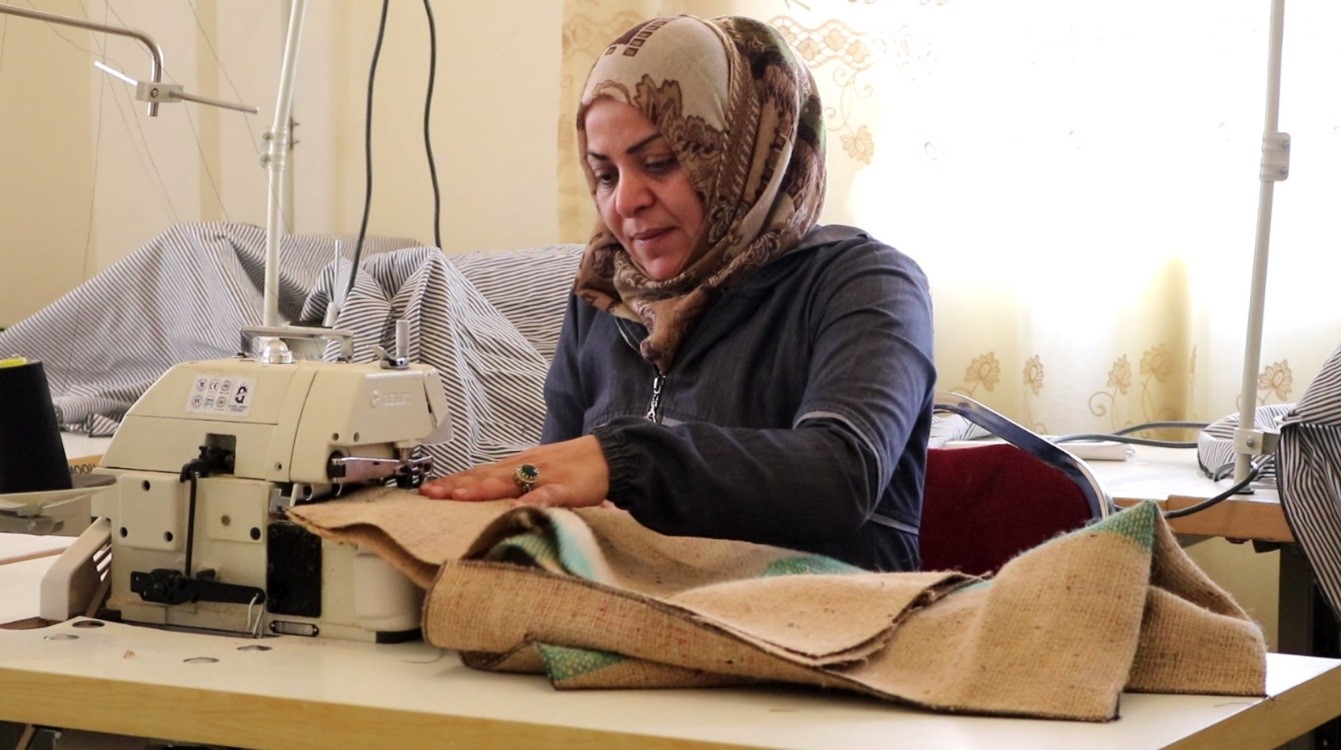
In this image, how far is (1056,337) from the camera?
99.7 inches

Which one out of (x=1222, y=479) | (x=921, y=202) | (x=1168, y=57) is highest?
(x=1168, y=57)

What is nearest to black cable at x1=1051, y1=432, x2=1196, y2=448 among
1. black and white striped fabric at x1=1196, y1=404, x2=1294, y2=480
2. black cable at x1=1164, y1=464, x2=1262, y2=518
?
black and white striped fabric at x1=1196, y1=404, x2=1294, y2=480

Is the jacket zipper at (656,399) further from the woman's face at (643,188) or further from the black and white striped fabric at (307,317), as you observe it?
the black and white striped fabric at (307,317)

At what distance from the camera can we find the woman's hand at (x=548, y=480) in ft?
3.42

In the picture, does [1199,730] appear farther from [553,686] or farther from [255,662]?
[255,662]

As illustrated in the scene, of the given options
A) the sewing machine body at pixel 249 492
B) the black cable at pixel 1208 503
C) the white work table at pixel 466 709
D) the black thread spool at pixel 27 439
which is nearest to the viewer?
the white work table at pixel 466 709

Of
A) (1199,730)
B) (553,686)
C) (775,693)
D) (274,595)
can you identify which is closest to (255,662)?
(274,595)

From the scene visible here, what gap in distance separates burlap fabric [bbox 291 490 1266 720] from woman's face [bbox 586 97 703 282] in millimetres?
677

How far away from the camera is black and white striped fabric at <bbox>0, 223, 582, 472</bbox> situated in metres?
2.34

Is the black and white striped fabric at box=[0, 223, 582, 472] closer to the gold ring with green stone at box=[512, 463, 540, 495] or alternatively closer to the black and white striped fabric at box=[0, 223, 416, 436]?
the black and white striped fabric at box=[0, 223, 416, 436]

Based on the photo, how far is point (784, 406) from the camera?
1479mm

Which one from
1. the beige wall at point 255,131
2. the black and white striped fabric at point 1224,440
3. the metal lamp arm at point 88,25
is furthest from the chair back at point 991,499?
A: the beige wall at point 255,131

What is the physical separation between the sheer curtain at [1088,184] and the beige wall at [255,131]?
0.75 m

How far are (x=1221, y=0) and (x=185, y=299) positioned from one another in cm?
191
